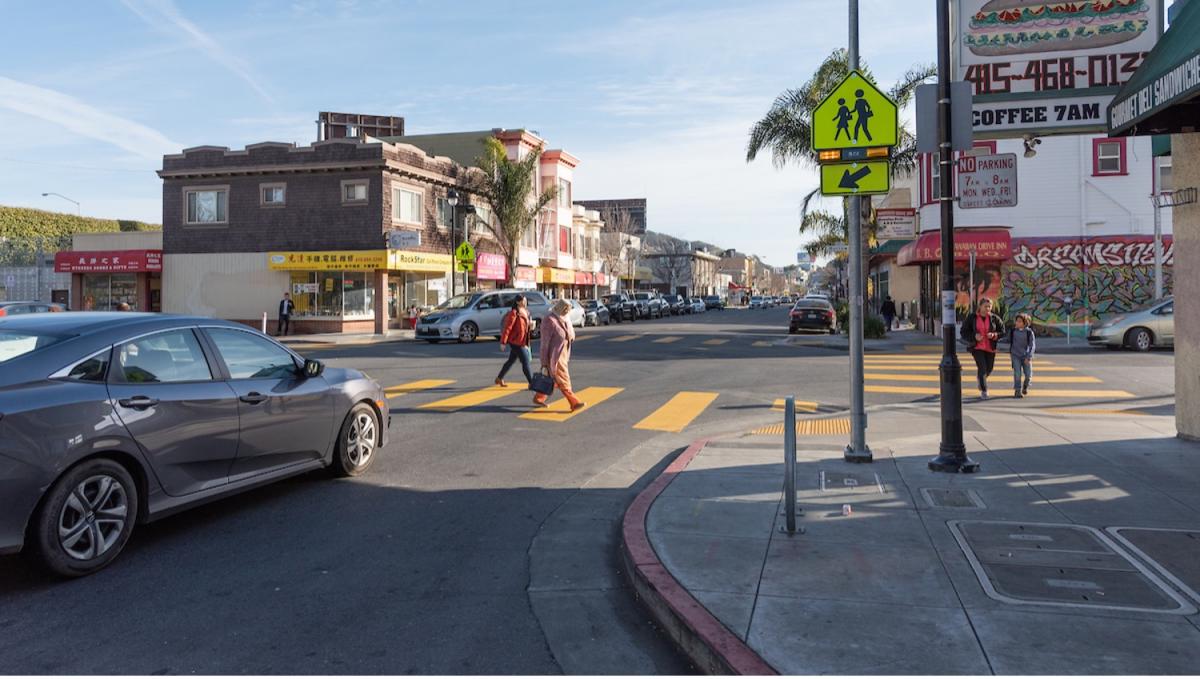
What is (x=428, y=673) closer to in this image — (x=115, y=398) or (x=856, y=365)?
(x=115, y=398)

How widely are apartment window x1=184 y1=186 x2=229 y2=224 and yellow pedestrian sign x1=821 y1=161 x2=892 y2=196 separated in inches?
1360

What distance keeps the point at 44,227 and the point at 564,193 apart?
32607 millimetres

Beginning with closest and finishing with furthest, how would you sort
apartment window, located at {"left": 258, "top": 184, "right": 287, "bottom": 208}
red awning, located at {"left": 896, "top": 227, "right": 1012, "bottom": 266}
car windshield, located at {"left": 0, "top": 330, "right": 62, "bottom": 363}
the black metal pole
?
car windshield, located at {"left": 0, "top": 330, "right": 62, "bottom": 363} < the black metal pole < red awning, located at {"left": 896, "top": 227, "right": 1012, "bottom": 266} < apartment window, located at {"left": 258, "top": 184, "right": 287, "bottom": 208}

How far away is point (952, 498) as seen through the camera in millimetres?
6988

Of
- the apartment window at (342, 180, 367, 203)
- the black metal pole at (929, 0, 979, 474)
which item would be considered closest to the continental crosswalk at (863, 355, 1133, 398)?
the black metal pole at (929, 0, 979, 474)

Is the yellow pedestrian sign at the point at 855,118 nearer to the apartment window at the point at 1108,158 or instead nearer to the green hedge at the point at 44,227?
the apartment window at the point at 1108,158

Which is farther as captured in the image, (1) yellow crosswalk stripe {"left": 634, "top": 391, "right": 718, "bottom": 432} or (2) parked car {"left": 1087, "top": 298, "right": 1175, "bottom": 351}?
(2) parked car {"left": 1087, "top": 298, "right": 1175, "bottom": 351}

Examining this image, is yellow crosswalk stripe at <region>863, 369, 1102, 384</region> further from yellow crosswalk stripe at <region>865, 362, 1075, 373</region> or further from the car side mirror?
the car side mirror

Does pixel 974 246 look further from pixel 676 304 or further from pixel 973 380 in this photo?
pixel 676 304

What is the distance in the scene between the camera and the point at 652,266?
112375 millimetres

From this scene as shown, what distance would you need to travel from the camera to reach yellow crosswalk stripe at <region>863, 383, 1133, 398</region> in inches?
570

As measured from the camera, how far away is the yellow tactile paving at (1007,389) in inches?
571

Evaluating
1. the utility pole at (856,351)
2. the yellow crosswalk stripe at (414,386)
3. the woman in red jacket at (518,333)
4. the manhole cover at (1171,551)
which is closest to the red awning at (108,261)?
the yellow crosswalk stripe at (414,386)

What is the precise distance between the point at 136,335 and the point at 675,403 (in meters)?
8.88
